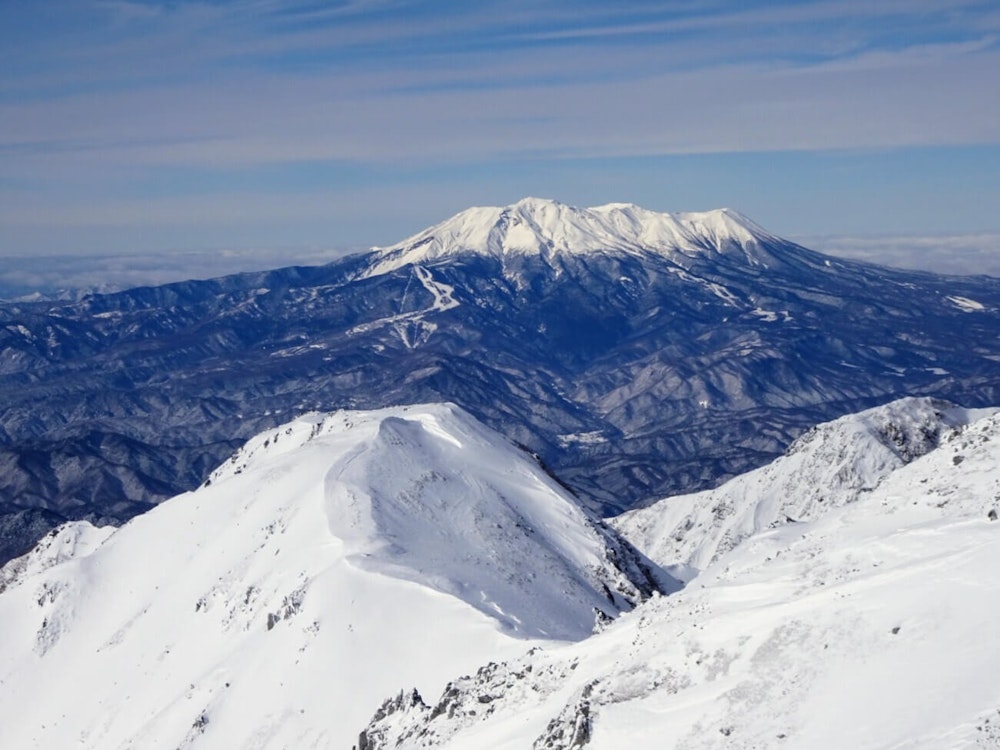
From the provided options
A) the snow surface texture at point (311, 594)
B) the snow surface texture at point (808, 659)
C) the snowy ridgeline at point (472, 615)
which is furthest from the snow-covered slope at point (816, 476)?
the snow surface texture at point (808, 659)

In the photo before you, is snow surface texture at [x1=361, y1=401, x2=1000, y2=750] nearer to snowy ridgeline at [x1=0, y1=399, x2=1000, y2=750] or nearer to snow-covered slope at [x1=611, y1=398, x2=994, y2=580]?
snowy ridgeline at [x1=0, y1=399, x2=1000, y2=750]

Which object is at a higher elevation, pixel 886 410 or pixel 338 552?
pixel 338 552

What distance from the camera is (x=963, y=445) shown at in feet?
197

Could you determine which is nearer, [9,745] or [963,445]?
[963,445]

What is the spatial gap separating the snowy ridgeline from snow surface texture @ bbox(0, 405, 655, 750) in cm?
28

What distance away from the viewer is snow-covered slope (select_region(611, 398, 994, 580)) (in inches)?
6801

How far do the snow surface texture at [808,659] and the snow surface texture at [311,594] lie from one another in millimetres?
18318

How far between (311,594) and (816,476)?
4668 inches

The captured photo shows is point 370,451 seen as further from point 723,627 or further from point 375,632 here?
point 723,627

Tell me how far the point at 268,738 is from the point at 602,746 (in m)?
40.7

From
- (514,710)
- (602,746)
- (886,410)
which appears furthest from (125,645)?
(886,410)

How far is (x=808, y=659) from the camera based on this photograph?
132ft

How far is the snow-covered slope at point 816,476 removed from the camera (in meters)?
173

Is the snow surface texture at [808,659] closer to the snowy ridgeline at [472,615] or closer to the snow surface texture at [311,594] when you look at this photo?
the snowy ridgeline at [472,615]
